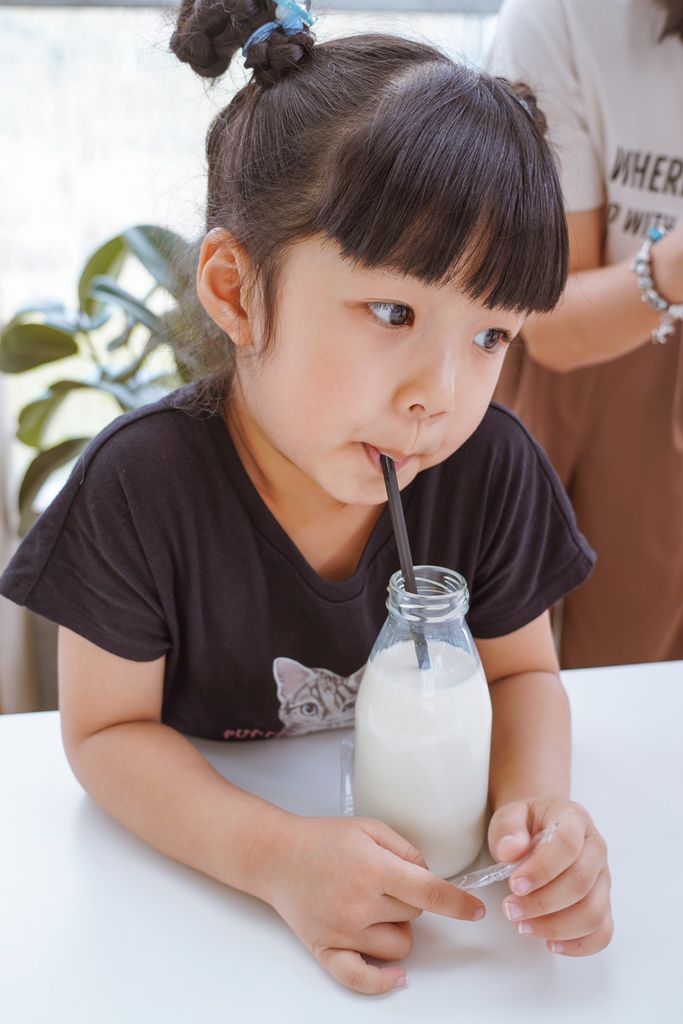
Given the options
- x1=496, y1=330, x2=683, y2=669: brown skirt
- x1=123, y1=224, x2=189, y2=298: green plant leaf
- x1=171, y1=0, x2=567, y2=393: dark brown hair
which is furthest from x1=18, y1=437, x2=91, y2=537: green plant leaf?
x1=171, y1=0, x2=567, y2=393: dark brown hair

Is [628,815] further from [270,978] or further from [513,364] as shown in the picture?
[513,364]

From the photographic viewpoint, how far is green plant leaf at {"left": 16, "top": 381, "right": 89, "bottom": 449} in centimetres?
166

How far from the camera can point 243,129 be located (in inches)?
30.0

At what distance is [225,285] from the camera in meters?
0.78

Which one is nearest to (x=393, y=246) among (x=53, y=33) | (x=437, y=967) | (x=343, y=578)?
(x=343, y=578)

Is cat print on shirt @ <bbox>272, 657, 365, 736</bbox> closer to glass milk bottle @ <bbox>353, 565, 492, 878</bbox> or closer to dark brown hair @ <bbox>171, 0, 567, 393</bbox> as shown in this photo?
glass milk bottle @ <bbox>353, 565, 492, 878</bbox>

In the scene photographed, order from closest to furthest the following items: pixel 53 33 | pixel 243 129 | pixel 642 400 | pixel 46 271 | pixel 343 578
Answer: pixel 243 129 → pixel 343 578 → pixel 642 400 → pixel 53 33 → pixel 46 271

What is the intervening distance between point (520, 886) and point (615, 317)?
72cm

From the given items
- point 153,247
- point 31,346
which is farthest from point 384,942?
point 31,346

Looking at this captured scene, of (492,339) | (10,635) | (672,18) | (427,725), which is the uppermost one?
(672,18)

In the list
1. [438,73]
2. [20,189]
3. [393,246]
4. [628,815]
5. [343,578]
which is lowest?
[628,815]

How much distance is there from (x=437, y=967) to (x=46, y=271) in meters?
1.72

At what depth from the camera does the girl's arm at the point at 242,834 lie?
2.10 ft

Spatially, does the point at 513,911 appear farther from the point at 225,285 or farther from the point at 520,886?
the point at 225,285
